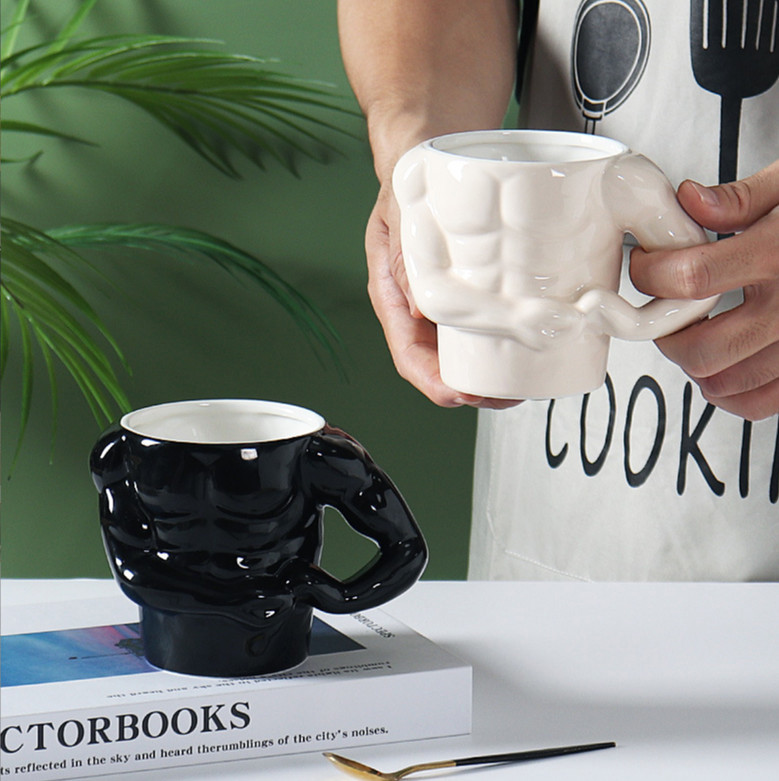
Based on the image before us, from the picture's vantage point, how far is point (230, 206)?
1592mm

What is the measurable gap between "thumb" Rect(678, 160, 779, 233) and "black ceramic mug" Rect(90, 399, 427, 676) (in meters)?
0.20

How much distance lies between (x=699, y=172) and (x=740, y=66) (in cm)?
8

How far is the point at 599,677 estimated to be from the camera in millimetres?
611

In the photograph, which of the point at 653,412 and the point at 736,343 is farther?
the point at 653,412

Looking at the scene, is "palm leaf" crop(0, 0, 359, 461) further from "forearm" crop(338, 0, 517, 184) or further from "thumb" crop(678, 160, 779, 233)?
"thumb" crop(678, 160, 779, 233)

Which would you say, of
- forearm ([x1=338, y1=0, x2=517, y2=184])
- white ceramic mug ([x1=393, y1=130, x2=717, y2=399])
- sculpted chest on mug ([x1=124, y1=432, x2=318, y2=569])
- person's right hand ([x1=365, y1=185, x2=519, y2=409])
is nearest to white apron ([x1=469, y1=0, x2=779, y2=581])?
forearm ([x1=338, y1=0, x2=517, y2=184])

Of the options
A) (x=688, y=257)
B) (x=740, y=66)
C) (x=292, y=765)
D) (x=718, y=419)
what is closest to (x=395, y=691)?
(x=292, y=765)

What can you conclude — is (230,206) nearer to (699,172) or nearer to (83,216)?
(83,216)

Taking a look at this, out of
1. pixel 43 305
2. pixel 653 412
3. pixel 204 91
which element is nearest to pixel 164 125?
pixel 204 91

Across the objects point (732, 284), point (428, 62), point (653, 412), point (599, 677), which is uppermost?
point (428, 62)

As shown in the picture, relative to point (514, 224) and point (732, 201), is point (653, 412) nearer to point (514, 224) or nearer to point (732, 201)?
point (732, 201)

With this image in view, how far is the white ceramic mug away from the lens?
0.49 meters

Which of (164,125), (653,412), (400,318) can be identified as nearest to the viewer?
(400,318)

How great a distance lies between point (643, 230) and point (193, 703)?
0.30 metres
